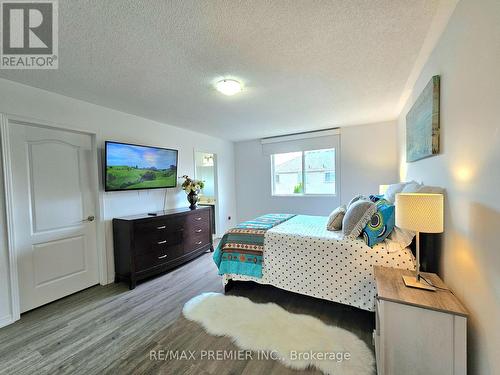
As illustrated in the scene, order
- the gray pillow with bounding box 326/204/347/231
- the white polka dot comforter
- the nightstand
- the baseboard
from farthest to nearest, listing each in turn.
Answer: the gray pillow with bounding box 326/204/347/231
the baseboard
the white polka dot comforter
the nightstand

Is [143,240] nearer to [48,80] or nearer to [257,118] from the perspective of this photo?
[48,80]

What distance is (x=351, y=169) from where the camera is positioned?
4.19 metres

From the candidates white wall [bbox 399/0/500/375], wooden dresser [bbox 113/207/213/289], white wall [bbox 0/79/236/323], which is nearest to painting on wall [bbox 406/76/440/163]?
white wall [bbox 399/0/500/375]

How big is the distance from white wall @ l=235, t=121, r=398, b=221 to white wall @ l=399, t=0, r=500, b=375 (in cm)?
262

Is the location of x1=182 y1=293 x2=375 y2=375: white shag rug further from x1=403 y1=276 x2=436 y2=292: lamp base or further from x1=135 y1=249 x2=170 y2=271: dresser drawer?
x1=135 y1=249 x2=170 y2=271: dresser drawer

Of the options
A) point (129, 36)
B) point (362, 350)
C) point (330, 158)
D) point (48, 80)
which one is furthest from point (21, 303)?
point (330, 158)

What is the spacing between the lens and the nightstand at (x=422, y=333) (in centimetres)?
109

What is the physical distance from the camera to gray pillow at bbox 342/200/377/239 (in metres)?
1.94

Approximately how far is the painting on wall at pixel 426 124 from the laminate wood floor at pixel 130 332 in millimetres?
1665

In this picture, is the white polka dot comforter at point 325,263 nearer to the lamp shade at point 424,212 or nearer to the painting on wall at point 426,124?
the lamp shade at point 424,212

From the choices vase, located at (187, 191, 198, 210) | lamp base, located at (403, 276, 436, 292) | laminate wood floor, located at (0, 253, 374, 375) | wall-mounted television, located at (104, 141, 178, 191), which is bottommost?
laminate wood floor, located at (0, 253, 374, 375)

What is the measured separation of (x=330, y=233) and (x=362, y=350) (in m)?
0.99

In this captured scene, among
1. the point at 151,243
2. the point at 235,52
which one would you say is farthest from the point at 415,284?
the point at 151,243

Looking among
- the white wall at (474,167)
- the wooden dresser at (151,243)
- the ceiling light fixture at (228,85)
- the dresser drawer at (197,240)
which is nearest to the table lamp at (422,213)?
the white wall at (474,167)
